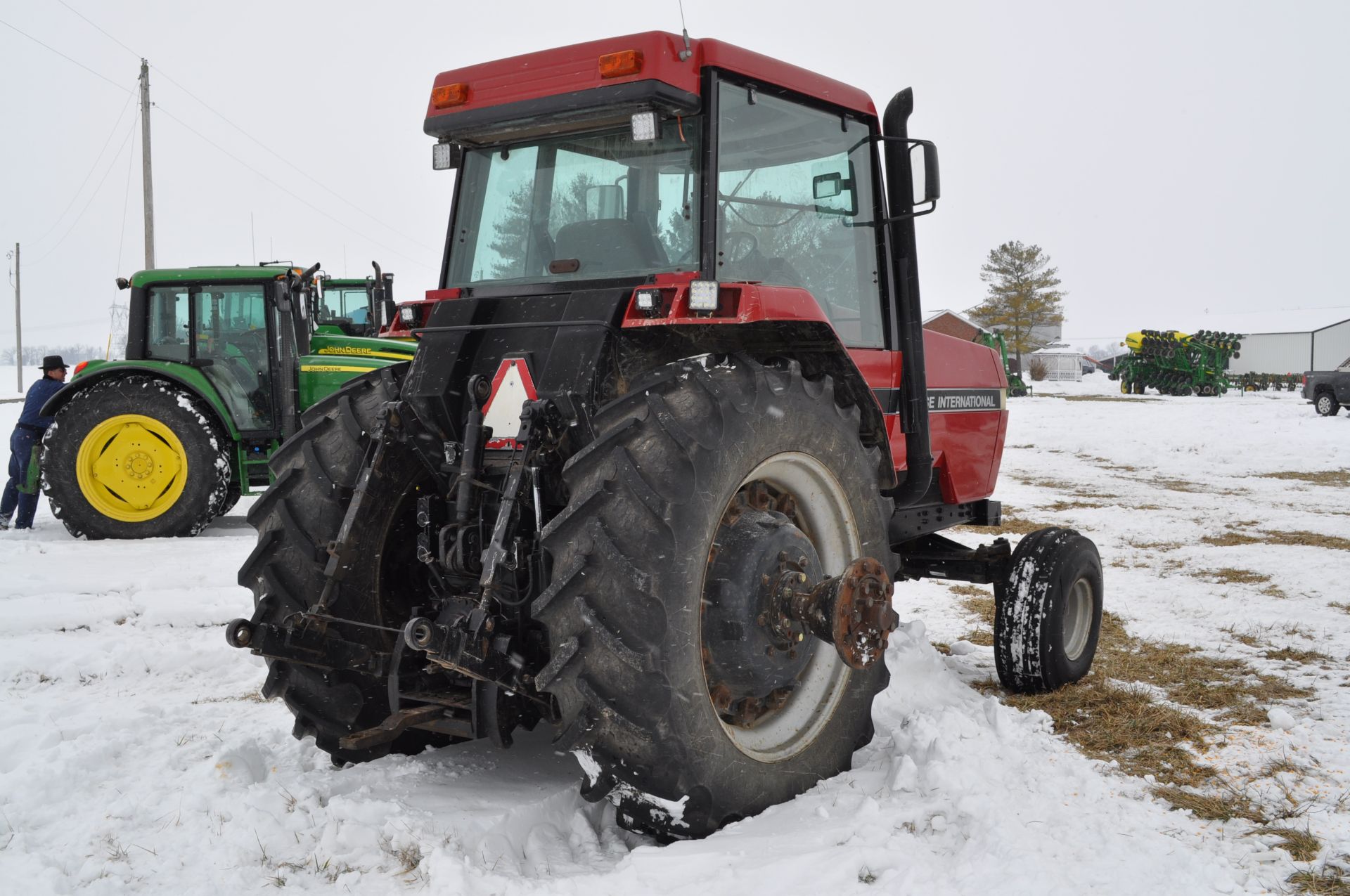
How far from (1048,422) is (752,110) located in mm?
23340

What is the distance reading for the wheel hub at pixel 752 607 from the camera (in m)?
3.34

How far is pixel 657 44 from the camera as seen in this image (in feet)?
11.4

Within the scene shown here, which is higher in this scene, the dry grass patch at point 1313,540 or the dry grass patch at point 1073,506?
the dry grass patch at point 1073,506

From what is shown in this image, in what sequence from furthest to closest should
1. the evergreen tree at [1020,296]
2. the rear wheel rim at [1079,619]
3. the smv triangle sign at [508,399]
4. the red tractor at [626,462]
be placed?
1. the evergreen tree at [1020,296]
2. the rear wheel rim at [1079,619]
3. the smv triangle sign at [508,399]
4. the red tractor at [626,462]

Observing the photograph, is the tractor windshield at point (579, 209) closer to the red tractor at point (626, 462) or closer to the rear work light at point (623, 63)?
the red tractor at point (626, 462)

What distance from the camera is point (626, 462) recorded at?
9.76 ft

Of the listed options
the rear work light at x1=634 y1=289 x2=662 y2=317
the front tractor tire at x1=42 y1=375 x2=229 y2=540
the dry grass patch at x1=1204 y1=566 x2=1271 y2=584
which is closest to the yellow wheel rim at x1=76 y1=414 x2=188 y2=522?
the front tractor tire at x1=42 y1=375 x2=229 y2=540

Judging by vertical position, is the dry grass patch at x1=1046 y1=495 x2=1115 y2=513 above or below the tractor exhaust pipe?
below

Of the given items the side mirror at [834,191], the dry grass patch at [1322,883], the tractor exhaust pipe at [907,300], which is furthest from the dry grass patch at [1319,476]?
the dry grass patch at [1322,883]

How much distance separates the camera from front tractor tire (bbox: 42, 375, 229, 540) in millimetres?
10141

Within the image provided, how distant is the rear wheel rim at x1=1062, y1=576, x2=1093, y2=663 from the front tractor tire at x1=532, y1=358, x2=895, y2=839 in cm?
187

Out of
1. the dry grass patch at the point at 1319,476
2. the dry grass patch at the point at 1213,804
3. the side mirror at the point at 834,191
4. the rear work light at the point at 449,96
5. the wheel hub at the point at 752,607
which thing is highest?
the rear work light at the point at 449,96

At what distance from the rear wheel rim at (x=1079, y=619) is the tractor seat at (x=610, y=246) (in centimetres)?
281

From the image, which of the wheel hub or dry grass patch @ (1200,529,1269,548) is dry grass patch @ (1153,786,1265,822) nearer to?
the wheel hub
